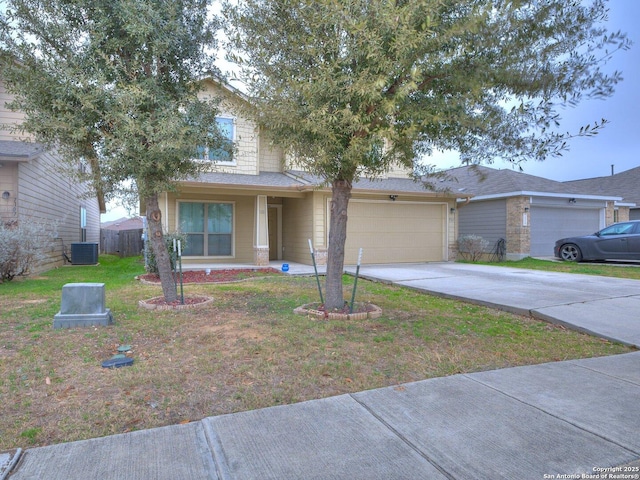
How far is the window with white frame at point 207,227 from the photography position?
43.1 feet

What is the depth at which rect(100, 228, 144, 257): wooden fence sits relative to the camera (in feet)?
65.1

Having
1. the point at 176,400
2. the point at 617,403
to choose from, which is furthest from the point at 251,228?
the point at 617,403

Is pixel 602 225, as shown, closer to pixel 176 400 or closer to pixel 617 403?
pixel 617 403

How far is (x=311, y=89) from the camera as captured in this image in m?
4.87

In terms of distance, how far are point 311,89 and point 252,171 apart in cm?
914

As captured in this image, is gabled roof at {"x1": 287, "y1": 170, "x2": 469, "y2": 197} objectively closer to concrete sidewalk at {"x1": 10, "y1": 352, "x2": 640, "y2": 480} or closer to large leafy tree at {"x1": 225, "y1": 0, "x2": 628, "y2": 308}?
large leafy tree at {"x1": 225, "y1": 0, "x2": 628, "y2": 308}

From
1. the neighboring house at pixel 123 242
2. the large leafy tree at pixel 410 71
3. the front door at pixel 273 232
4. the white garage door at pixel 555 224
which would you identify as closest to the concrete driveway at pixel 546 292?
the large leafy tree at pixel 410 71

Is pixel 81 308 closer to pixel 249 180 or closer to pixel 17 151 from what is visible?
pixel 17 151

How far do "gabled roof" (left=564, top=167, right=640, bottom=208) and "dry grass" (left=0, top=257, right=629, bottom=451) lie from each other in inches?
733

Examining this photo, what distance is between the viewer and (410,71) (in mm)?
4680

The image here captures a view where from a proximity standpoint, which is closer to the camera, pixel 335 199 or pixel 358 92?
pixel 358 92

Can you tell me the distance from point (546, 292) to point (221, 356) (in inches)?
261

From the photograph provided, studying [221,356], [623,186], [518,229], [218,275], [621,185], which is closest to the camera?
[221,356]

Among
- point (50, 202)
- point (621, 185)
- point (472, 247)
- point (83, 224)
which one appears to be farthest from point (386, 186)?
point (621, 185)
